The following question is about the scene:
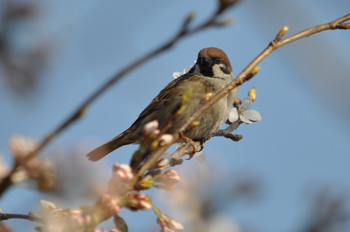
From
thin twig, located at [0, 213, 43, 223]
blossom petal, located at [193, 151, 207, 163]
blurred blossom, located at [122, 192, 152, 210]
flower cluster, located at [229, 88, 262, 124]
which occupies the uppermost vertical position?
flower cluster, located at [229, 88, 262, 124]

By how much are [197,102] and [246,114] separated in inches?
37.7

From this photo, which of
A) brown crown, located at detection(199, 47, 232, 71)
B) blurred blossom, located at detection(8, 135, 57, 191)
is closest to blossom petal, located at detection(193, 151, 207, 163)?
blurred blossom, located at detection(8, 135, 57, 191)

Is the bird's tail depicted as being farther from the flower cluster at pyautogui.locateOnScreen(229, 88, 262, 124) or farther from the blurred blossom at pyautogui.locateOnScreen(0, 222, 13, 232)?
the blurred blossom at pyautogui.locateOnScreen(0, 222, 13, 232)

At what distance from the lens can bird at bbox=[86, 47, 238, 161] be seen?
3240 mm

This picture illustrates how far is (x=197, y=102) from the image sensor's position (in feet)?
11.1

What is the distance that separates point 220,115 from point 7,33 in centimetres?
149

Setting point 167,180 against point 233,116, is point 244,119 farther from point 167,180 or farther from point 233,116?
point 167,180

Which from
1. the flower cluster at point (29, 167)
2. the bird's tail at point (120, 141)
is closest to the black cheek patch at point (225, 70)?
the bird's tail at point (120, 141)

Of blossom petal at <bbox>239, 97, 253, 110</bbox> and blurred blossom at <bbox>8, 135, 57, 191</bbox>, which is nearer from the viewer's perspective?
blurred blossom at <bbox>8, 135, 57, 191</bbox>

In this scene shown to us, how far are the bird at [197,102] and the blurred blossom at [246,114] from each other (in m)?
0.67

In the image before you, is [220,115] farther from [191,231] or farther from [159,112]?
[191,231]

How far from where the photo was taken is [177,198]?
3283mm

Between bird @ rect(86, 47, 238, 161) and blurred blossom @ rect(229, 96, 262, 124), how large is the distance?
674 mm

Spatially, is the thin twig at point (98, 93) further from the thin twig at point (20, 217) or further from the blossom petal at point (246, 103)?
the blossom petal at point (246, 103)
